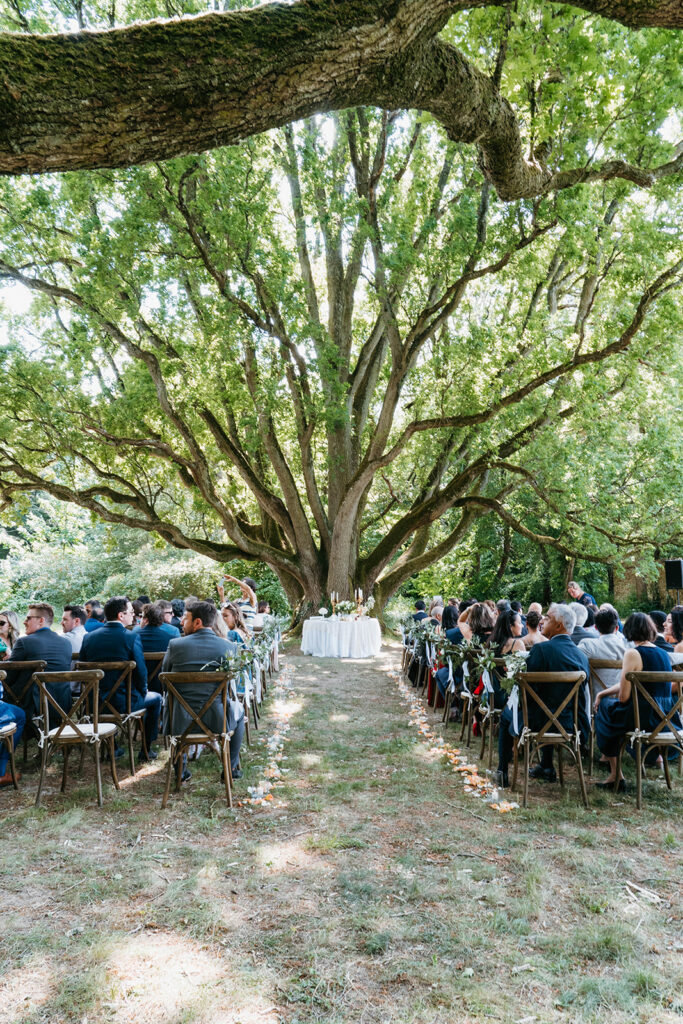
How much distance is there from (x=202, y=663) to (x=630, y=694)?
132 inches

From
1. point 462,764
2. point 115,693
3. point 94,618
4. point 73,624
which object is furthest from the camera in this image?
point 94,618

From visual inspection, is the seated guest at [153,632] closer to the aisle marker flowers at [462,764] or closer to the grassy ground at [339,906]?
the grassy ground at [339,906]

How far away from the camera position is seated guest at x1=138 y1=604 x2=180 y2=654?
7.26 metres

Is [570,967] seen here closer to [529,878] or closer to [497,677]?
[529,878]

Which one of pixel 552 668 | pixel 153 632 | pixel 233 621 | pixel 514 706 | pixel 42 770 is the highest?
pixel 233 621

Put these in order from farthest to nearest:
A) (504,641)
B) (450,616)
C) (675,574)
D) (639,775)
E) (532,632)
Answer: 1. (675,574)
2. (450,616)
3. (532,632)
4. (504,641)
5. (639,775)

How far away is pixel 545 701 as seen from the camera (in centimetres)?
571

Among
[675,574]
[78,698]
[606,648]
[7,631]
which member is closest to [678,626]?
[606,648]

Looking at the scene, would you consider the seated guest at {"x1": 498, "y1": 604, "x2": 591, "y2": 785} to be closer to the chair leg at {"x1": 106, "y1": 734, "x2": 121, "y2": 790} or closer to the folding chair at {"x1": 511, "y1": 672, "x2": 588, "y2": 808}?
the folding chair at {"x1": 511, "y1": 672, "x2": 588, "y2": 808}

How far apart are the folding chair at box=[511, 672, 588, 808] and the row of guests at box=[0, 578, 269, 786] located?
2317 millimetres

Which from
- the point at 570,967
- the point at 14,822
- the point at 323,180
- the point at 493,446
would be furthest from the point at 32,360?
the point at 570,967

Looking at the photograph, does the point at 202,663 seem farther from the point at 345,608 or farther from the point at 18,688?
the point at 345,608

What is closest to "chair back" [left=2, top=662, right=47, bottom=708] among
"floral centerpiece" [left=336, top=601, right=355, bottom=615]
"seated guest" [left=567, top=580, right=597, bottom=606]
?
"seated guest" [left=567, top=580, right=597, bottom=606]

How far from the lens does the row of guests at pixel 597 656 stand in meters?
5.58
